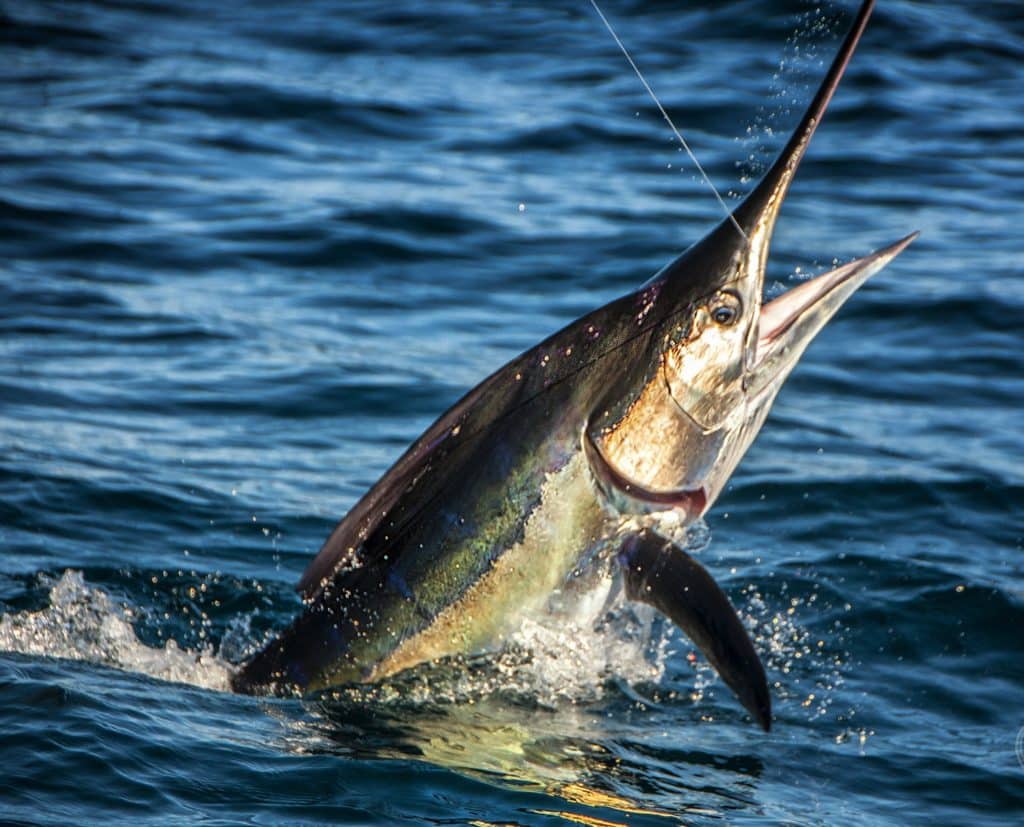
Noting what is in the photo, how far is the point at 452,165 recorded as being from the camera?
12805 millimetres

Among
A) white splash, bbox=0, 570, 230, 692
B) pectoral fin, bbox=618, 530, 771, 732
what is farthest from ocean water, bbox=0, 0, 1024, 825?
pectoral fin, bbox=618, 530, 771, 732

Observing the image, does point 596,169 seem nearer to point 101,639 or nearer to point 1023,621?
point 1023,621

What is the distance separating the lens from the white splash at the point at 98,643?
5113 mm

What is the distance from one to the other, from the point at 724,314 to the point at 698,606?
0.88 m

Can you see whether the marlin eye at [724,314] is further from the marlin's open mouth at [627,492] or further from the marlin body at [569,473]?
the marlin's open mouth at [627,492]

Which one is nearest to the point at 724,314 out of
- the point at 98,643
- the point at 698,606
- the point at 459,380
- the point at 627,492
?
the point at 627,492

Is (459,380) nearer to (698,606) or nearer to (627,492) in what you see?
(627,492)

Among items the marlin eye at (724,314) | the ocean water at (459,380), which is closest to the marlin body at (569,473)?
the marlin eye at (724,314)

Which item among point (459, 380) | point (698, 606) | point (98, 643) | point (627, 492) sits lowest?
point (98, 643)

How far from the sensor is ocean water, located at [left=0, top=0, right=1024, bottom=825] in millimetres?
4613

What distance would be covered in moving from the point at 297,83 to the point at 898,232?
21.6ft

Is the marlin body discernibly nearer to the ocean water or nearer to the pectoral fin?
the pectoral fin

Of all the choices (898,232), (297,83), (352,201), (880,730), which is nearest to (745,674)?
(880,730)

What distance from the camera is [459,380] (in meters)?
8.68
